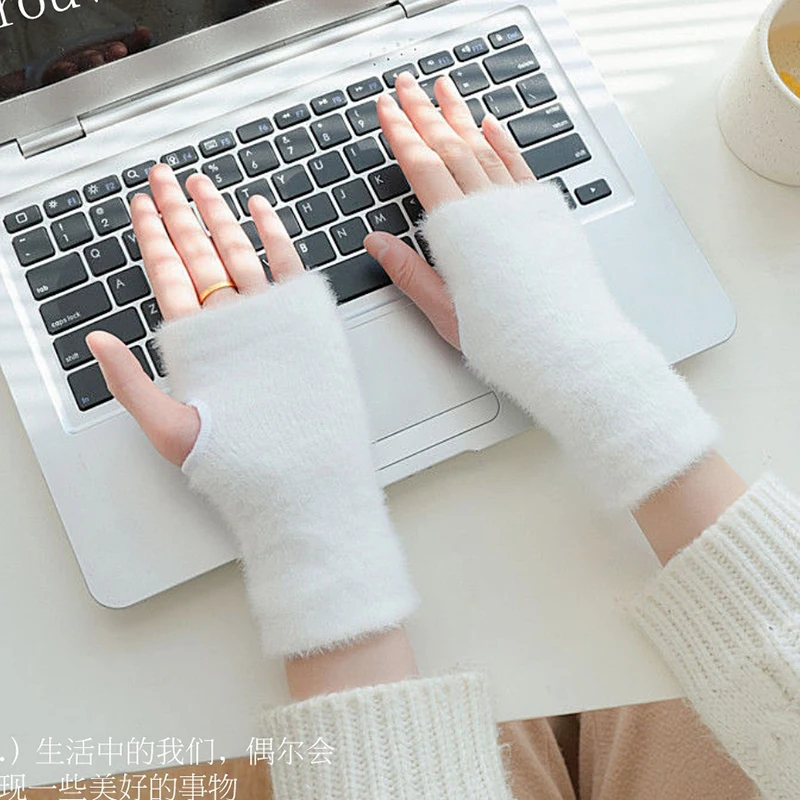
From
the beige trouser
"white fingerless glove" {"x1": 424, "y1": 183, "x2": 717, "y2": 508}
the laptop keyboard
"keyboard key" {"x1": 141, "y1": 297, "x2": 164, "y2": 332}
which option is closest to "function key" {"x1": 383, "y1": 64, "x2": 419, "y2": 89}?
the laptop keyboard

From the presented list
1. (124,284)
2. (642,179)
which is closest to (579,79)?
(642,179)

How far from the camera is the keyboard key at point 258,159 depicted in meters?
0.57

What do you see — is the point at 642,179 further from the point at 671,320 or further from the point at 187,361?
the point at 187,361

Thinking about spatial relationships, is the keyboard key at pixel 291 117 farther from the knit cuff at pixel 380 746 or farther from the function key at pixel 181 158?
the knit cuff at pixel 380 746

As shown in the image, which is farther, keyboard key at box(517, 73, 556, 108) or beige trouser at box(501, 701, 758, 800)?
beige trouser at box(501, 701, 758, 800)

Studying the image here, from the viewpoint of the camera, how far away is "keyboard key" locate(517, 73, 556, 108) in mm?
588

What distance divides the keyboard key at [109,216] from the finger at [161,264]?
13 mm

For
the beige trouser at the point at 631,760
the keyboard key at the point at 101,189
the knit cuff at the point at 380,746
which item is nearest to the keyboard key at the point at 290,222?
the keyboard key at the point at 101,189

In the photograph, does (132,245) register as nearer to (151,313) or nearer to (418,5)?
(151,313)

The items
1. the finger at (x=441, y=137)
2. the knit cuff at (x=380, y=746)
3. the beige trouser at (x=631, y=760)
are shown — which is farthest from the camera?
the beige trouser at (x=631, y=760)

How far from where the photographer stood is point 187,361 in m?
0.52

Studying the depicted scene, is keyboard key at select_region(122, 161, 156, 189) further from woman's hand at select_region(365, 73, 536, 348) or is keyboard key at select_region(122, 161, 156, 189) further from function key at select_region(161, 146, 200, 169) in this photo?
woman's hand at select_region(365, 73, 536, 348)

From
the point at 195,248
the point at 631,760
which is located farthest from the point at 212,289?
the point at 631,760

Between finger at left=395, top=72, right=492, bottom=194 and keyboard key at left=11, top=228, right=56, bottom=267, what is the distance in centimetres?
23
